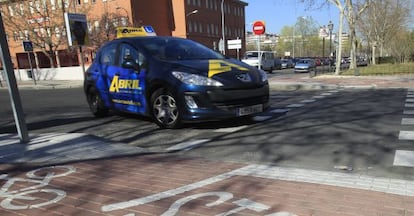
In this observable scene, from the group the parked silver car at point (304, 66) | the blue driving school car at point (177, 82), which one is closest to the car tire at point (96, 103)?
the blue driving school car at point (177, 82)

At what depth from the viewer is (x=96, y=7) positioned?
155 ft

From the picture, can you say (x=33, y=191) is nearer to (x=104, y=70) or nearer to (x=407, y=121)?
(x=104, y=70)

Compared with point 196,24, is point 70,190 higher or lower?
lower

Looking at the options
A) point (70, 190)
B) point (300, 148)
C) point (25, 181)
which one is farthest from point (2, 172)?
point (300, 148)

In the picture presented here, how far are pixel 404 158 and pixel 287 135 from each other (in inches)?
69.7

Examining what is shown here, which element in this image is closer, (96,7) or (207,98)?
(207,98)

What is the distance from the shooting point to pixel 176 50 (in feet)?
22.1

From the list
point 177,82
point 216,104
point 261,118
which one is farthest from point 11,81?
point 261,118

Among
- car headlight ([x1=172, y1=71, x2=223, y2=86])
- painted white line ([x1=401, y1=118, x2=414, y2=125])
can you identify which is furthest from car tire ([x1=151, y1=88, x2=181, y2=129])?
painted white line ([x1=401, y1=118, x2=414, y2=125])

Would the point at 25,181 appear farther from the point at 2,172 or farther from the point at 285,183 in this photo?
the point at 285,183

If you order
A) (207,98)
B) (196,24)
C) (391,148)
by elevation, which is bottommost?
(391,148)

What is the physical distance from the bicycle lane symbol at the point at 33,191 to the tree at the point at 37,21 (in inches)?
1420

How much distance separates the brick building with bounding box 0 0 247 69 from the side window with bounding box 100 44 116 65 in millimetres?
26390

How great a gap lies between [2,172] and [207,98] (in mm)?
3021
